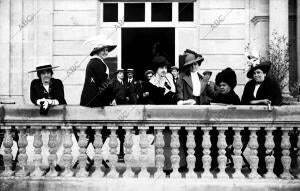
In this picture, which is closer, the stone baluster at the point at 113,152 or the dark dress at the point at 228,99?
the stone baluster at the point at 113,152

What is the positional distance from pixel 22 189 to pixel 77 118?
122cm

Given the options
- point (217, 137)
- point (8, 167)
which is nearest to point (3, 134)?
point (8, 167)

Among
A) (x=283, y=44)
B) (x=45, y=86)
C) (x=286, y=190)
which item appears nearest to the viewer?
(x=286, y=190)

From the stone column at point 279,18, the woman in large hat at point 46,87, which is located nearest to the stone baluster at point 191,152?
the woman in large hat at point 46,87

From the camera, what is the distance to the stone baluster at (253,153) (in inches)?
242

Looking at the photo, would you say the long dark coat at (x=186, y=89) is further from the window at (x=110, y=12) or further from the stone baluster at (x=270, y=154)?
the window at (x=110, y=12)

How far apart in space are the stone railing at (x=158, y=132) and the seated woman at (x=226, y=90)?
4.22 feet

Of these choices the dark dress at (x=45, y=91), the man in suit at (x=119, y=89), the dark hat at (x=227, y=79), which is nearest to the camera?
the dark dress at (x=45, y=91)

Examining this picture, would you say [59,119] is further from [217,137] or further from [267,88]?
[267,88]

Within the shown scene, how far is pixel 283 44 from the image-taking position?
1362 cm

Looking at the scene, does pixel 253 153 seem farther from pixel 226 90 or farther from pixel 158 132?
pixel 226 90

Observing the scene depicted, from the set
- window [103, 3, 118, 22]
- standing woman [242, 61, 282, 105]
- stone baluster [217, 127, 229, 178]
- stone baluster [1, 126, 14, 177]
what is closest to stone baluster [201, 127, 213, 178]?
stone baluster [217, 127, 229, 178]

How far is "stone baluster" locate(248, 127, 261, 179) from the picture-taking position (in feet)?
20.2

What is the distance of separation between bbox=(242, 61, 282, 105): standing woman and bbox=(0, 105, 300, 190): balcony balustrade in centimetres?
40
